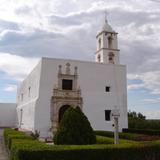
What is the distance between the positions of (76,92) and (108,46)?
19.6 feet

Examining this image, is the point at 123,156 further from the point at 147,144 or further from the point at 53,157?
the point at 53,157

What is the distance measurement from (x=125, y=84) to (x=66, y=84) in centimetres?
492

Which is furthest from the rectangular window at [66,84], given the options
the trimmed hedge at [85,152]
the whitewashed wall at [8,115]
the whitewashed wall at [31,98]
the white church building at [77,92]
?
the whitewashed wall at [8,115]

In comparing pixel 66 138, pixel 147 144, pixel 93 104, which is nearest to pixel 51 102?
pixel 93 104

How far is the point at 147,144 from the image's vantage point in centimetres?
777

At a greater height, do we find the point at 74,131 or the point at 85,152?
the point at 74,131

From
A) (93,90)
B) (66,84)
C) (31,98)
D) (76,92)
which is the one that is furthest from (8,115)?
(93,90)

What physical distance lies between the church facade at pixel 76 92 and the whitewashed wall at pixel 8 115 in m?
14.7

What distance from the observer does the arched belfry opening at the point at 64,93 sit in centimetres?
1755

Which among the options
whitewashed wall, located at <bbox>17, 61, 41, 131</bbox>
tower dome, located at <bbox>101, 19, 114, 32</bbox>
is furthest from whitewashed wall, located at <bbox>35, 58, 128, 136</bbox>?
tower dome, located at <bbox>101, 19, 114, 32</bbox>

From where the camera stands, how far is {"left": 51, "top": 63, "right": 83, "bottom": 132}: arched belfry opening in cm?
1755

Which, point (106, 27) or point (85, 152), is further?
point (106, 27)

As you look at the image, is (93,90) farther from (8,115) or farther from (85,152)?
(8,115)

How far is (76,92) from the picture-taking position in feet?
60.2
